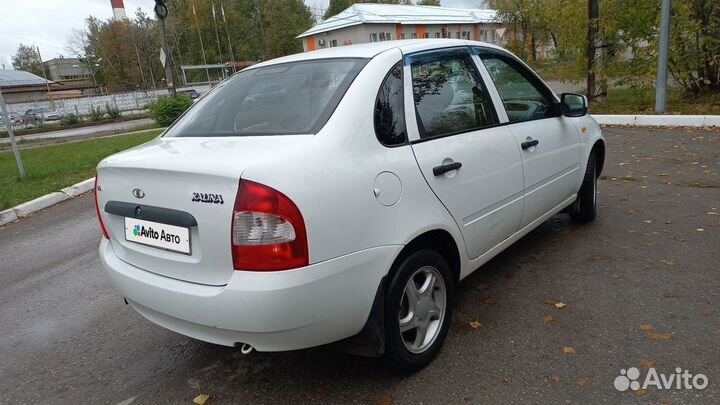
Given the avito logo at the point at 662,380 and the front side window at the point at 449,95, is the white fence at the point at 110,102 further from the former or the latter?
the avito logo at the point at 662,380

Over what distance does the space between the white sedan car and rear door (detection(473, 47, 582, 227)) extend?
0.06 m

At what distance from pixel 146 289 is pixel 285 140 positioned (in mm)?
978

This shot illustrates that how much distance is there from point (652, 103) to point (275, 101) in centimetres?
1200

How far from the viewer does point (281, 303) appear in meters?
2.03

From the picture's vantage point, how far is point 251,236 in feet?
6.72

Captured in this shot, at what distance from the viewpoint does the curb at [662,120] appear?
9.14 metres

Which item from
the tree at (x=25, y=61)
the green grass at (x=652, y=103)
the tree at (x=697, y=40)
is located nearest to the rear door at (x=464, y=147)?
the green grass at (x=652, y=103)

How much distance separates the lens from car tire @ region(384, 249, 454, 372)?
240 centimetres

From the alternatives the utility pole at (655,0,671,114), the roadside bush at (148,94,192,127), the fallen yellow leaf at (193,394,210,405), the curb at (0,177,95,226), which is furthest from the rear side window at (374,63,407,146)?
the roadside bush at (148,94,192,127)

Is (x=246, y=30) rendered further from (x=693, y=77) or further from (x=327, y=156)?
(x=327, y=156)

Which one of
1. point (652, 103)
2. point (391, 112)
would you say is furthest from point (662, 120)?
point (391, 112)

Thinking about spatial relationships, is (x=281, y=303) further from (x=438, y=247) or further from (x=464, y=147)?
(x=464, y=147)

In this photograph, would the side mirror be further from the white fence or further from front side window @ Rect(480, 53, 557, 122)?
the white fence

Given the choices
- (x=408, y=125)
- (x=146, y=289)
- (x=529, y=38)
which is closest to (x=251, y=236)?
(x=146, y=289)
